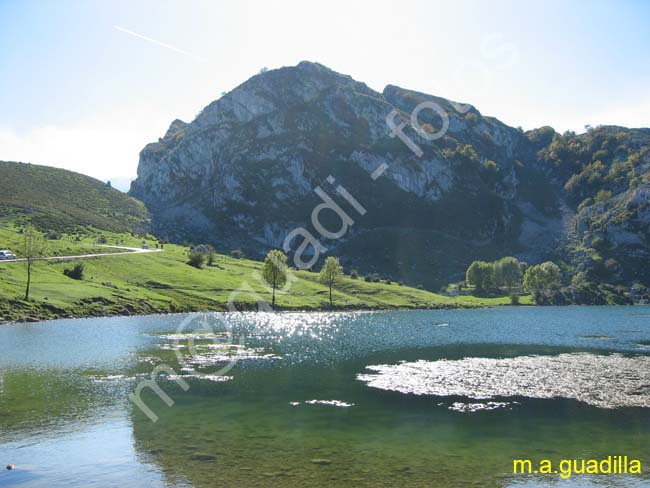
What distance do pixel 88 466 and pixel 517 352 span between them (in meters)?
63.4

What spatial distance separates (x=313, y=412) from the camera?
134 ft

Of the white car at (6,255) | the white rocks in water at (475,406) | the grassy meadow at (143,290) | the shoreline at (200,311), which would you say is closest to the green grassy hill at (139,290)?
the grassy meadow at (143,290)

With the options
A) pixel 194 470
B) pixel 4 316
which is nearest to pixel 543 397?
pixel 194 470

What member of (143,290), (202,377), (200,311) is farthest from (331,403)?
(143,290)

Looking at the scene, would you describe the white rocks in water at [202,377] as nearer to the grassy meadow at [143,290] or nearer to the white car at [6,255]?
the grassy meadow at [143,290]

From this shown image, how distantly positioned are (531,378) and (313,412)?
26.8m

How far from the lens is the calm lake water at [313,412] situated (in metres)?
28.4

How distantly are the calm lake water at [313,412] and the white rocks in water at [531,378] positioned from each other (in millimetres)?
232

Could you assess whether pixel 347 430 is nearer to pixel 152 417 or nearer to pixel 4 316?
pixel 152 417

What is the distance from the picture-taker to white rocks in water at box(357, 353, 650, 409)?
46562 mm

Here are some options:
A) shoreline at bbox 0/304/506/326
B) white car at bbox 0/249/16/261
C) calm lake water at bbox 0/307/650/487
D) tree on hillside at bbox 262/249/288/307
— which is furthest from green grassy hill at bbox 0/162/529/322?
calm lake water at bbox 0/307/650/487

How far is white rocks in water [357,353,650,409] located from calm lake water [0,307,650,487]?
0.76ft

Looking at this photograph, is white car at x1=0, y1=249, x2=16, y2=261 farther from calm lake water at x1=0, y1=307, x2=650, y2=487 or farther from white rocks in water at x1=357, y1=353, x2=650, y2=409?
white rocks in water at x1=357, y1=353, x2=650, y2=409

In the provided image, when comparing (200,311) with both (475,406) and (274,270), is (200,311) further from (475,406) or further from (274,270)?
(475,406)
